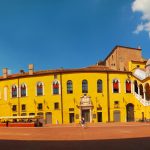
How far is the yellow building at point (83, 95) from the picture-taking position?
56.4 meters

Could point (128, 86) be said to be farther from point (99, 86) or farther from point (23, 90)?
point (23, 90)

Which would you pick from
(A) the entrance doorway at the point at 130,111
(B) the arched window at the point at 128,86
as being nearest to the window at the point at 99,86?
(B) the arched window at the point at 128,86

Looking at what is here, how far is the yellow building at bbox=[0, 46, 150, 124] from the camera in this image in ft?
185

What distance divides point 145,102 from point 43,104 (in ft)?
54.6

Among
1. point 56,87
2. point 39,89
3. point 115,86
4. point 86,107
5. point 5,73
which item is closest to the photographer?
point 86,107

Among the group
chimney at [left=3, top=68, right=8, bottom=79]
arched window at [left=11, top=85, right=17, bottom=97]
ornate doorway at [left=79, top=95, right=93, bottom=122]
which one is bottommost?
ornate doorway at [left=79, top=95, right=93, bottom=122]

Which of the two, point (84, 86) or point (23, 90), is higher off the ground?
point (84, 86)

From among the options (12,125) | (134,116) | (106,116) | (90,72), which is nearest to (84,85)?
(90,72)

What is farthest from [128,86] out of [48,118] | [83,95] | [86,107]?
[48,118]

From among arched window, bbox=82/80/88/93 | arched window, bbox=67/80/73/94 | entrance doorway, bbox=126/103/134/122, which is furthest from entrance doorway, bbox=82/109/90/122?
entrance doorway, bbox=126/103/134/122

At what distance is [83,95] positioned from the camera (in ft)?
186

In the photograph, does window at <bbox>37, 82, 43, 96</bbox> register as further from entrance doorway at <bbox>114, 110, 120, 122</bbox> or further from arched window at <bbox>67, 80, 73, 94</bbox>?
entrance doorway at <bbox>114, 110, 120, 122</bbox>

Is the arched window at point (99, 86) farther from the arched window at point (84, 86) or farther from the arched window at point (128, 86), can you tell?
the arched window at point (128, 86)

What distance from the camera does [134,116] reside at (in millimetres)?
57250
